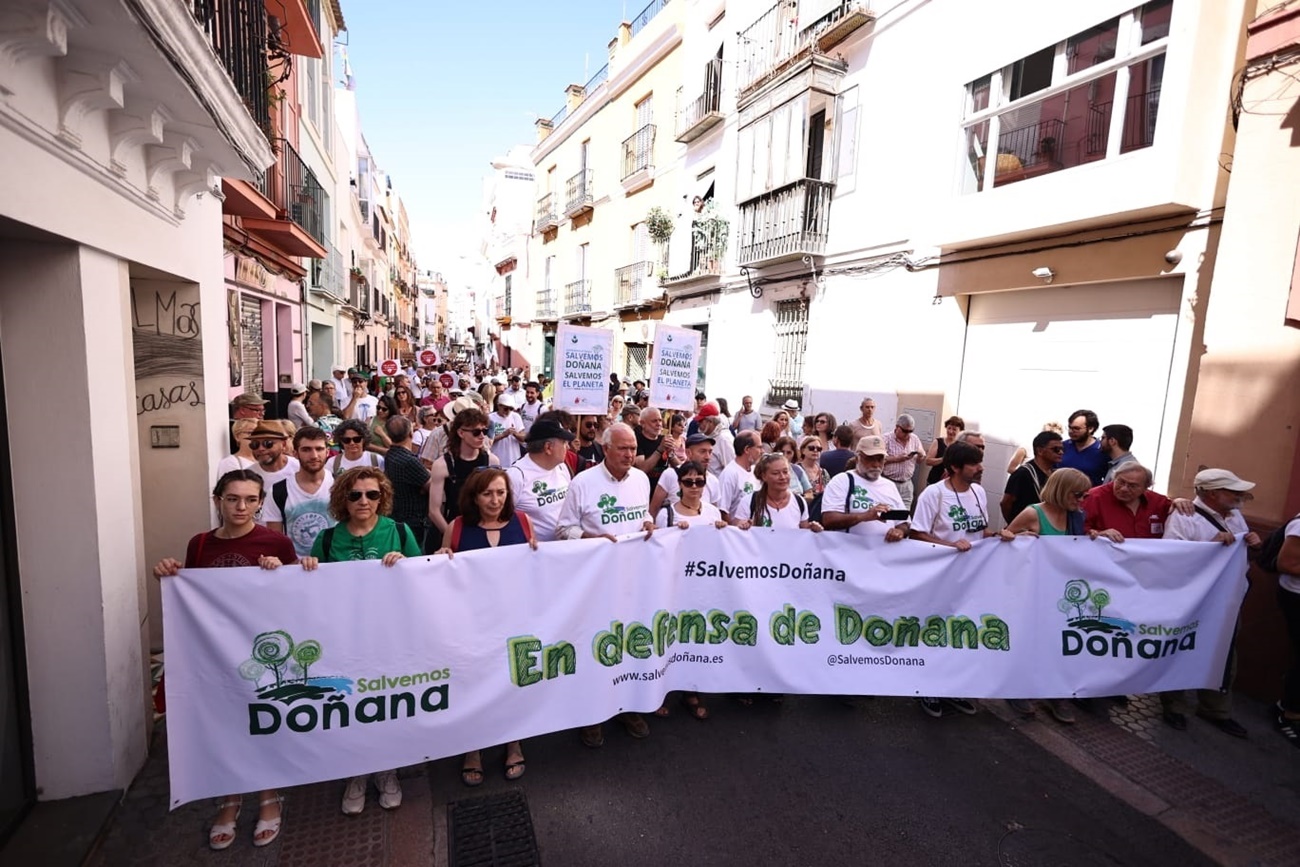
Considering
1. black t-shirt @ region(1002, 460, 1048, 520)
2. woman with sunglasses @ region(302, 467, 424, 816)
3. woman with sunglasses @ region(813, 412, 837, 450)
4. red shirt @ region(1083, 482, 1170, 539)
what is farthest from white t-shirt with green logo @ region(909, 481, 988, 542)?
woman with sunglasses @ region(813, 412, 837, 450)

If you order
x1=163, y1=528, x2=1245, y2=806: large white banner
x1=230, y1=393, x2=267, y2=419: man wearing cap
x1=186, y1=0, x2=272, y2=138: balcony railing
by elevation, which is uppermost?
x1=186, y1=0, x2=272, y2=138: balcony railing

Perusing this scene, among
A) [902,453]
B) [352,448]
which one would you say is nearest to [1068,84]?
[902,453]

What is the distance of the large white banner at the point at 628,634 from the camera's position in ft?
9.91

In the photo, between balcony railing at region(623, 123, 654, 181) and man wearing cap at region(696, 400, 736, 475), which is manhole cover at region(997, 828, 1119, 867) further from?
balcony railing at region(623, 123, 654, 181)

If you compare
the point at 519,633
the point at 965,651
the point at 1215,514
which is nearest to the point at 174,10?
the point at 519,633

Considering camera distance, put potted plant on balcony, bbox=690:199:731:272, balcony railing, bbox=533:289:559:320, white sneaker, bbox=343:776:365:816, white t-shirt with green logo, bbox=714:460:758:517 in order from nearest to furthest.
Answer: white sneaker, bbox=343:776:365:816, white t-shirt with green logo, bbox=714:460:758:517, potted plant on balcony, bbox=690:199:731:272, balcony railing, bbox=533:289:559:320

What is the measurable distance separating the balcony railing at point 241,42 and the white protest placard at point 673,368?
4480 millimetres

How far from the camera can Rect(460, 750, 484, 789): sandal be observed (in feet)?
11.3

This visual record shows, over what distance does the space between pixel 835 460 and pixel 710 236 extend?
982 centimetres

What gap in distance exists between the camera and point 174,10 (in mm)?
2885

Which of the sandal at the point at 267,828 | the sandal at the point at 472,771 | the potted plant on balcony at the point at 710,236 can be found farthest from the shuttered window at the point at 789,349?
the sandal at the point at 267,828

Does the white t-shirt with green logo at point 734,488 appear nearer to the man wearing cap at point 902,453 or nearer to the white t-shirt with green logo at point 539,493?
the white t-shirt with green logo at point 539,493

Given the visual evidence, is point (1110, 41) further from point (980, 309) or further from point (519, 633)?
point (519, 633)

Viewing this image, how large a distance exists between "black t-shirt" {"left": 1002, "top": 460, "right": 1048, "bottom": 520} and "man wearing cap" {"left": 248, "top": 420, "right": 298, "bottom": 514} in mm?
5723
